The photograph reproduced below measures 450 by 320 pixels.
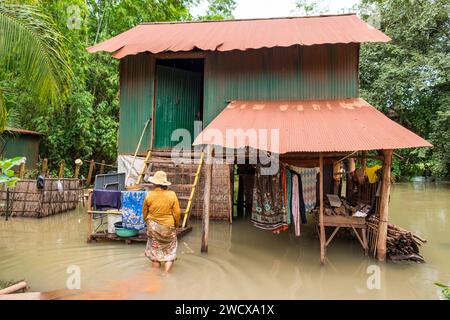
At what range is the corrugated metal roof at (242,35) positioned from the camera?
341 inches

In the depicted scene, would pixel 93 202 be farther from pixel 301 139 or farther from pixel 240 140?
pixel 301 139

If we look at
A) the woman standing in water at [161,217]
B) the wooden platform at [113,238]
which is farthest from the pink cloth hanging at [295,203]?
the wooden platform at [113,238]

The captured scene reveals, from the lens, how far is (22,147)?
17328 mm

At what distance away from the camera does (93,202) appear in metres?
7.73

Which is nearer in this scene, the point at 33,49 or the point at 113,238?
the point at 33,49

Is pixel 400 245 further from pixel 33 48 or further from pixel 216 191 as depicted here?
pixel 33 48

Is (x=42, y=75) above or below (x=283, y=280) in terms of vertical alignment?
above

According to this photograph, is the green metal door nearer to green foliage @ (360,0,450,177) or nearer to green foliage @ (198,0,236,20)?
green foliage @ (360,0,450,177)

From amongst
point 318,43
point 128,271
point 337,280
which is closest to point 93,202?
point 128,271

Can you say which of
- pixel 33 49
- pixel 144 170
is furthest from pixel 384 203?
pixel 33 49

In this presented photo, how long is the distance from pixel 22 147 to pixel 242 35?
519 inches

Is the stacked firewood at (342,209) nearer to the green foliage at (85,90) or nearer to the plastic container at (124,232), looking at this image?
the plastic container at (124,232)

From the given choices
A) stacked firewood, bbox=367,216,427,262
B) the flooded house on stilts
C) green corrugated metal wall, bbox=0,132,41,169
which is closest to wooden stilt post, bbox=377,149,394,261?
the flooded house on stilts
